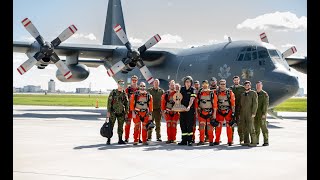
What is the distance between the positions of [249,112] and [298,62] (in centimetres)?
1813

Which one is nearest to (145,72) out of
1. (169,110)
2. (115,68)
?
(115,68)

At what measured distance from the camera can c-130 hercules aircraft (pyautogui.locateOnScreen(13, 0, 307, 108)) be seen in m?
16.5

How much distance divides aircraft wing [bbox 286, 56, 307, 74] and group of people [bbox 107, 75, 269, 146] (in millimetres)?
16533

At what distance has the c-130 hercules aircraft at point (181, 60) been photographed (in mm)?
16516

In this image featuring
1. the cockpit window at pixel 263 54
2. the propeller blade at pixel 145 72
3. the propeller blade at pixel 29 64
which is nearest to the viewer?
the cockpit window at pixel 263 54

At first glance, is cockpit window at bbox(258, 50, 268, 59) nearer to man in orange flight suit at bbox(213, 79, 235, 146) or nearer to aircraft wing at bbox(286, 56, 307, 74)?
man in orange flight suit at bbox(213, 79, 235, 146)

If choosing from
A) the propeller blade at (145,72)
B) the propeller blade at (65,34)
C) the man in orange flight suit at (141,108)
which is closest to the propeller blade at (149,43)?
the propeller blade at (145,72)

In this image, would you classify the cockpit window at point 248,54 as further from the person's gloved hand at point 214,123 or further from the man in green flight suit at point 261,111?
the person's gloved hand at point 214,123

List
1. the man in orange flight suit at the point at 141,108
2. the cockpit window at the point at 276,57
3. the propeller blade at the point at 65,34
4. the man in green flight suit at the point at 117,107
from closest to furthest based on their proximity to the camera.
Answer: the man in orange flight suit at the point at 141,108 < the man in green flight suit at the point at 117,107 < the cockpit window at the point at 276,57 < the propeller blade at the point at 65,34

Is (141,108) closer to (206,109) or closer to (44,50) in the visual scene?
(206,109)

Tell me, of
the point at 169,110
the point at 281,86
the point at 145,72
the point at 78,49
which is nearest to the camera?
the point at 169,110

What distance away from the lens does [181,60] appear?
72.8 feet
